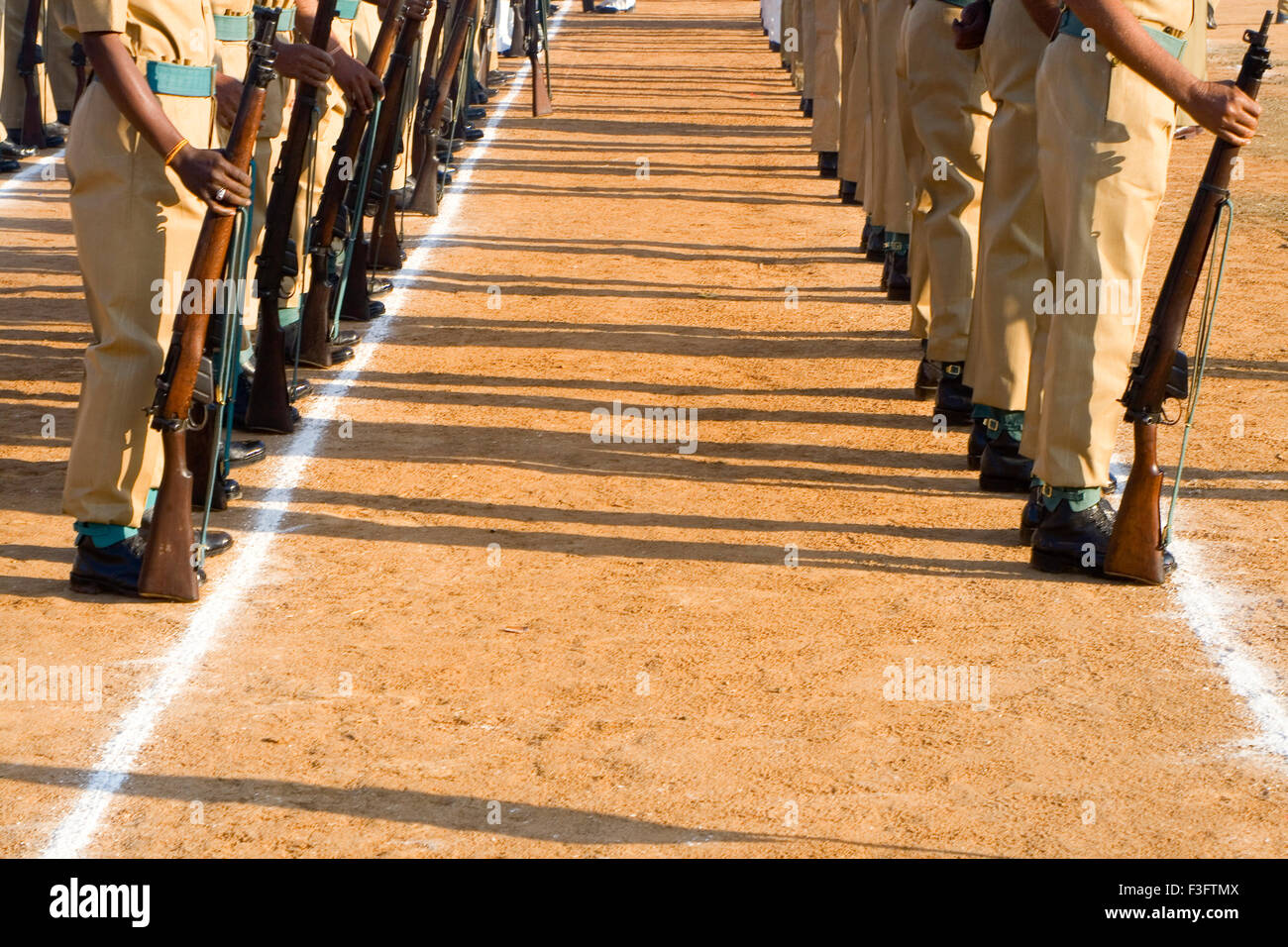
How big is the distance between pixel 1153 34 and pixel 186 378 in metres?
3.03

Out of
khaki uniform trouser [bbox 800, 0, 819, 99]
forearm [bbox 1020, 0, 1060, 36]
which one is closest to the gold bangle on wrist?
forearm [bbox 1020, 0, 1060, 36]

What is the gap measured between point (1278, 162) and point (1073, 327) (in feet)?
31.6

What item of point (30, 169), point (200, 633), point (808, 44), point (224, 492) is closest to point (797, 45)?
point (808, 44)

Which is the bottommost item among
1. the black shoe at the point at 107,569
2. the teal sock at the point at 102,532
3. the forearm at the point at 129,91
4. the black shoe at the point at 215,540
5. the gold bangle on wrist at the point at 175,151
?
the black shoe at the point at 215,540

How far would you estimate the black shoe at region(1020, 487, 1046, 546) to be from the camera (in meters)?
5.71

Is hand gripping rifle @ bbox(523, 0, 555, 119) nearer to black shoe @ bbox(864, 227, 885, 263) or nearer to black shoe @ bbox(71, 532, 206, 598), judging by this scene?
black shoe @ bbox(864, 227, 885, 263)

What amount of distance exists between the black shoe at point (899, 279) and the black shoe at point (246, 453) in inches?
164

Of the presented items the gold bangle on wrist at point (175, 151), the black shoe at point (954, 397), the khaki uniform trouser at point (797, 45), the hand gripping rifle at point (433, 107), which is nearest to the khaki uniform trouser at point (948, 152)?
the black shoe at point (954, 397)

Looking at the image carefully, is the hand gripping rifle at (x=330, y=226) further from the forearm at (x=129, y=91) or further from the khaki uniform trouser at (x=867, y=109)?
the khaki uniform trouser at (x=867, y=109)

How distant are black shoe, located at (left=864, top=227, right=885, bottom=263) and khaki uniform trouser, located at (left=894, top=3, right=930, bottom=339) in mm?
2883

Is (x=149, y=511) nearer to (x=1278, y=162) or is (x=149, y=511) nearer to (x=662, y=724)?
(x=662, y=724)

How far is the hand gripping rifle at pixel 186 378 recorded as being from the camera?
5.10 meters

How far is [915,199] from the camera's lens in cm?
763

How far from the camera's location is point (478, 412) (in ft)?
24.7
